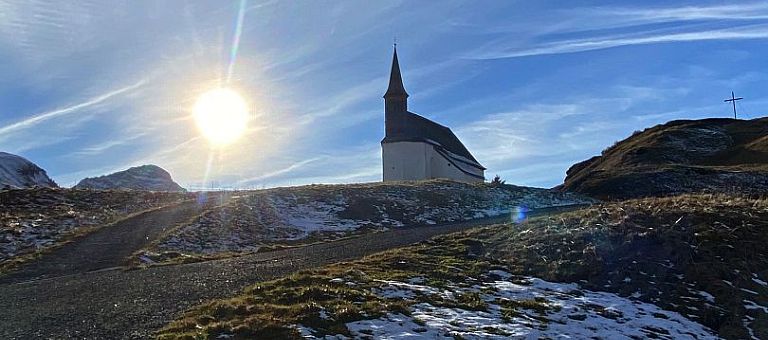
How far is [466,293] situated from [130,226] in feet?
61.7

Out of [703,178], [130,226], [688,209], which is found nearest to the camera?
[688,209]

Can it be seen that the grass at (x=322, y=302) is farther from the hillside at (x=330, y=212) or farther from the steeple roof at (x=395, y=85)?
the steeple roof at (x=395, y=85)

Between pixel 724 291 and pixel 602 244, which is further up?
pixel 602 244

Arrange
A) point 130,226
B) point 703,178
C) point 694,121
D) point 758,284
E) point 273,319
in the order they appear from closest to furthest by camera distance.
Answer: point 273,319
point 758,284
point 130,226
point 703,178
point 694,121

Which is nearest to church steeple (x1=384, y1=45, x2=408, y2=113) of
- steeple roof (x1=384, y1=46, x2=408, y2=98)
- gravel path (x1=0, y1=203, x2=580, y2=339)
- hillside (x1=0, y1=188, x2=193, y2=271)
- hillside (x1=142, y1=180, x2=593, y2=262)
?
steeple roof (x1=384, y1=46, x2=408, y2=98)

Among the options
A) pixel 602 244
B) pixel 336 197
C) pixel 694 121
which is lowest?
pixel 602 244

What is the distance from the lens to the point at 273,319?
10.1 meters

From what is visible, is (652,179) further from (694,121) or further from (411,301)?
(694,121)

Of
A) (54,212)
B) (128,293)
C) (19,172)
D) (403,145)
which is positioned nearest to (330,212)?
(54,212)

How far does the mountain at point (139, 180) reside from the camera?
108 m

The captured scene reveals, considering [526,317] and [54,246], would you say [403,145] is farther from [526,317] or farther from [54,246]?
[526,317]

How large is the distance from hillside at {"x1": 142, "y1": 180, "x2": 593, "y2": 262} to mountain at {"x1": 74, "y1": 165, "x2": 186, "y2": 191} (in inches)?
2885

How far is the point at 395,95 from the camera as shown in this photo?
66562mm

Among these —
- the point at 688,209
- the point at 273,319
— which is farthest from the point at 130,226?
the point at 688,209
